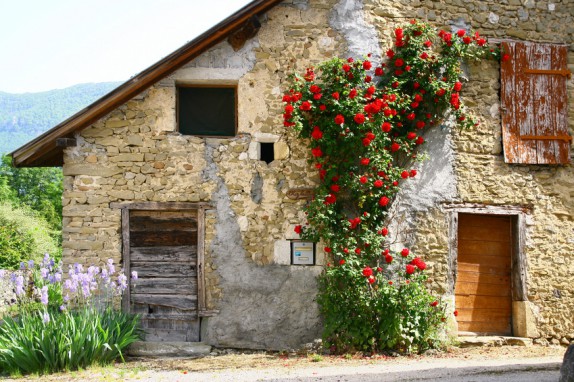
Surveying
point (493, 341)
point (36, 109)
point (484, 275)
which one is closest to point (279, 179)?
point (484, 275)

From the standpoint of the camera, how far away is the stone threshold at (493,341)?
9.27m

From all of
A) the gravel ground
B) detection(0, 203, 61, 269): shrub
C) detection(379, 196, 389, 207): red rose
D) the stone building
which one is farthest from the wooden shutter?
detection(0, 203, 61, 269): shrub

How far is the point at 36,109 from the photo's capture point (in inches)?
3895

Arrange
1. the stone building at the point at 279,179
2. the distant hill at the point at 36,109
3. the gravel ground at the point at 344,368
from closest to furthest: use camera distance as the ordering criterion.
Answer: the gravel ground at the point at 344,368
the stone building at the point at 279,179
the distant hill at the point at 36,109

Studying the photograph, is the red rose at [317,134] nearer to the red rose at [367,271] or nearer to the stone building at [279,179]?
the stone building at [279,179]

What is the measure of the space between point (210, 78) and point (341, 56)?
1920mm

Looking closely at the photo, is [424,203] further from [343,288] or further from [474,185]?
[343,288]

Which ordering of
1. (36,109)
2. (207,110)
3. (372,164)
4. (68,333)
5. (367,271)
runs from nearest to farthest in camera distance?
(68,333) < (367,271) < (372,164) < (207,110) < (36,109)

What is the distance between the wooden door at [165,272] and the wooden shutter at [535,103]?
16.0ft

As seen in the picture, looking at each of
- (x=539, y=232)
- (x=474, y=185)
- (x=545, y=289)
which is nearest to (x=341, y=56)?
(x=474, y=185)

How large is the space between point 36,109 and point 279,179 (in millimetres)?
98399

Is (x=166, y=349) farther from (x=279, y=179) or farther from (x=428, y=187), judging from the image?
(x=428, y=187)

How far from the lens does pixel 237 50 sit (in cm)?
925

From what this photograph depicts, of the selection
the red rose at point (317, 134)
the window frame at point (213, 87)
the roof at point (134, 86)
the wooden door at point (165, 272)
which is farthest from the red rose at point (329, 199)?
the roof at point (134, 86)
